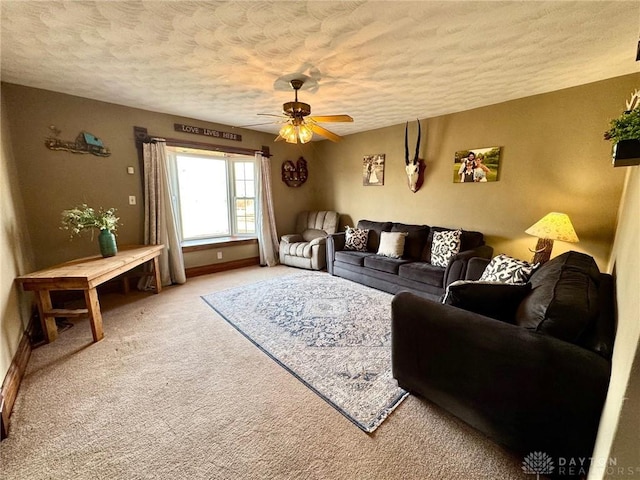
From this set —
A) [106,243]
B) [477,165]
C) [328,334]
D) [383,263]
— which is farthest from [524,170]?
[106,243]

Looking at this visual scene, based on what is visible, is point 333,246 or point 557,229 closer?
point 557,229

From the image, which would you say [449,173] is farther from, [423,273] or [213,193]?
[213,193]

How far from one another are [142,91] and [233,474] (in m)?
3.56

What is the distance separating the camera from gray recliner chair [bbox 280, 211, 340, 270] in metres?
4.51

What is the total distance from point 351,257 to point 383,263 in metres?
0.56

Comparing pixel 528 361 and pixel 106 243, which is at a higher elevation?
pixel 106 243

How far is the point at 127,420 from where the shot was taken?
5.02 feet

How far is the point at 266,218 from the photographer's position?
4816mm

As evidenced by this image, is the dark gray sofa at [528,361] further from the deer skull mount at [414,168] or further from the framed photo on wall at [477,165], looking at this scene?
the deer skull mount at [414,168]

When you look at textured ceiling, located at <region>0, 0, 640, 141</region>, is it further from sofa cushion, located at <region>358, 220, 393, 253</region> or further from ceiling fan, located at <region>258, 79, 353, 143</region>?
sofa cushion, located at <region>358, 220, 393, 253</region>

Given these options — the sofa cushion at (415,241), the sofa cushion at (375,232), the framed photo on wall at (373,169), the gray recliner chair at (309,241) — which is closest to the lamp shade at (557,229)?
the sofa cushion at (415,241)

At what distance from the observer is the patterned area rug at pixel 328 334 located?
1706mm

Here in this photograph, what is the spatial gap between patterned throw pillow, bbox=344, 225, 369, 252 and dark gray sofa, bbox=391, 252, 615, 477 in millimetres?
2590

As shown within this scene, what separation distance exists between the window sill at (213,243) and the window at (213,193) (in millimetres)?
133
